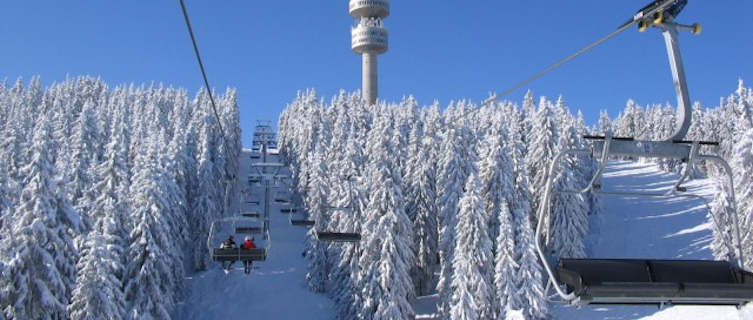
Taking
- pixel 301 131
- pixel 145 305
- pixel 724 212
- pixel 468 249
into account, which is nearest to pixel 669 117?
pixel 301 131

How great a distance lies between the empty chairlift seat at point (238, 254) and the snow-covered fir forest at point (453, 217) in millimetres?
9187

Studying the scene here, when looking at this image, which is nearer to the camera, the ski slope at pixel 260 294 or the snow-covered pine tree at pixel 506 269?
the snow-covered pine tree at pixel 506 269

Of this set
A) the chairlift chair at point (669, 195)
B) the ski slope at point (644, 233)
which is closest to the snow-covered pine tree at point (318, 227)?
the ski slope at point (644, 233)

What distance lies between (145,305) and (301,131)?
5722 centimetres

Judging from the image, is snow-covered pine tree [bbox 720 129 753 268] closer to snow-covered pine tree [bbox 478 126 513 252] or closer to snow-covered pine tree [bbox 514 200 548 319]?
snow-covered pine tree [bbox 514 200 548 319]

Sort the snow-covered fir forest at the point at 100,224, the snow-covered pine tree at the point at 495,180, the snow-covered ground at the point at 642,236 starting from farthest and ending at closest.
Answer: the snow-covered pine tree at the point at 495,180 → the snow-covered ground at the point at 642,236 → the snow-covered fir forest at the point at 100,224

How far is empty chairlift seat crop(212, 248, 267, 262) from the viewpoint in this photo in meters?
23.0

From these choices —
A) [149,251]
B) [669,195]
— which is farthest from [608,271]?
[149,251]

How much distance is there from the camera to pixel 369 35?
394 feet

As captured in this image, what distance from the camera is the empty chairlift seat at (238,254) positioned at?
75.4ft

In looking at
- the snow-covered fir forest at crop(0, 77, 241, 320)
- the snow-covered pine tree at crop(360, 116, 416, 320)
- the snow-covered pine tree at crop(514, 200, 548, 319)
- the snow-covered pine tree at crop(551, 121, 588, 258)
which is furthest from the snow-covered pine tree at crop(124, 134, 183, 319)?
the snow-covered pine tree at crop(551, 121, 588, 258)

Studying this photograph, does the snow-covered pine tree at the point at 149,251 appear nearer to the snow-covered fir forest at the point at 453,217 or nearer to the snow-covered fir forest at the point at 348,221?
the snow-covered fir forest at the point at 348,221

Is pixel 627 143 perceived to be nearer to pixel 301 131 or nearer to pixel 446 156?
pixel 446 156

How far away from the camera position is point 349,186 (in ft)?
172
